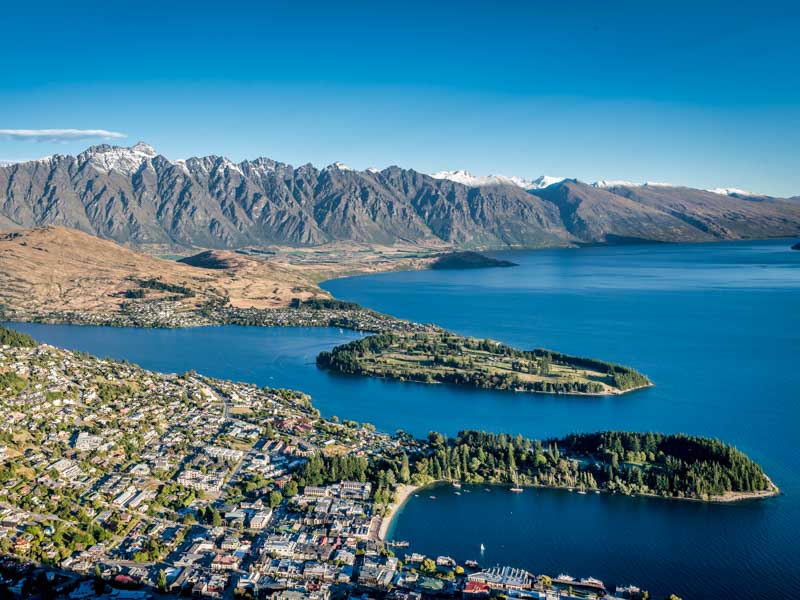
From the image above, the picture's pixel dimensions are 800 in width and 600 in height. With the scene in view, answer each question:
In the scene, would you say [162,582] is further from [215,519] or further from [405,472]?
[405,472]

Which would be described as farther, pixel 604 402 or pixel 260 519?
pixel 604 402

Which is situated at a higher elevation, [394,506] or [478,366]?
[478,366]

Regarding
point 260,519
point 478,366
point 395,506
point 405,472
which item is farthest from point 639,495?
point 478,366

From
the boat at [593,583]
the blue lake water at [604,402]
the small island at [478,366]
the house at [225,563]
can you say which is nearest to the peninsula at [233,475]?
the house at [225,563]

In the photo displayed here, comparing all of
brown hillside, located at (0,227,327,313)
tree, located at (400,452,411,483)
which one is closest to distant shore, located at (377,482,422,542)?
tree, located at (400,452,411,483)

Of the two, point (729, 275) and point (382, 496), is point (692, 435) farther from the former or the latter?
point (729, 275)

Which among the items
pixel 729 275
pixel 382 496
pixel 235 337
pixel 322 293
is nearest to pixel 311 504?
pixel 382 496
